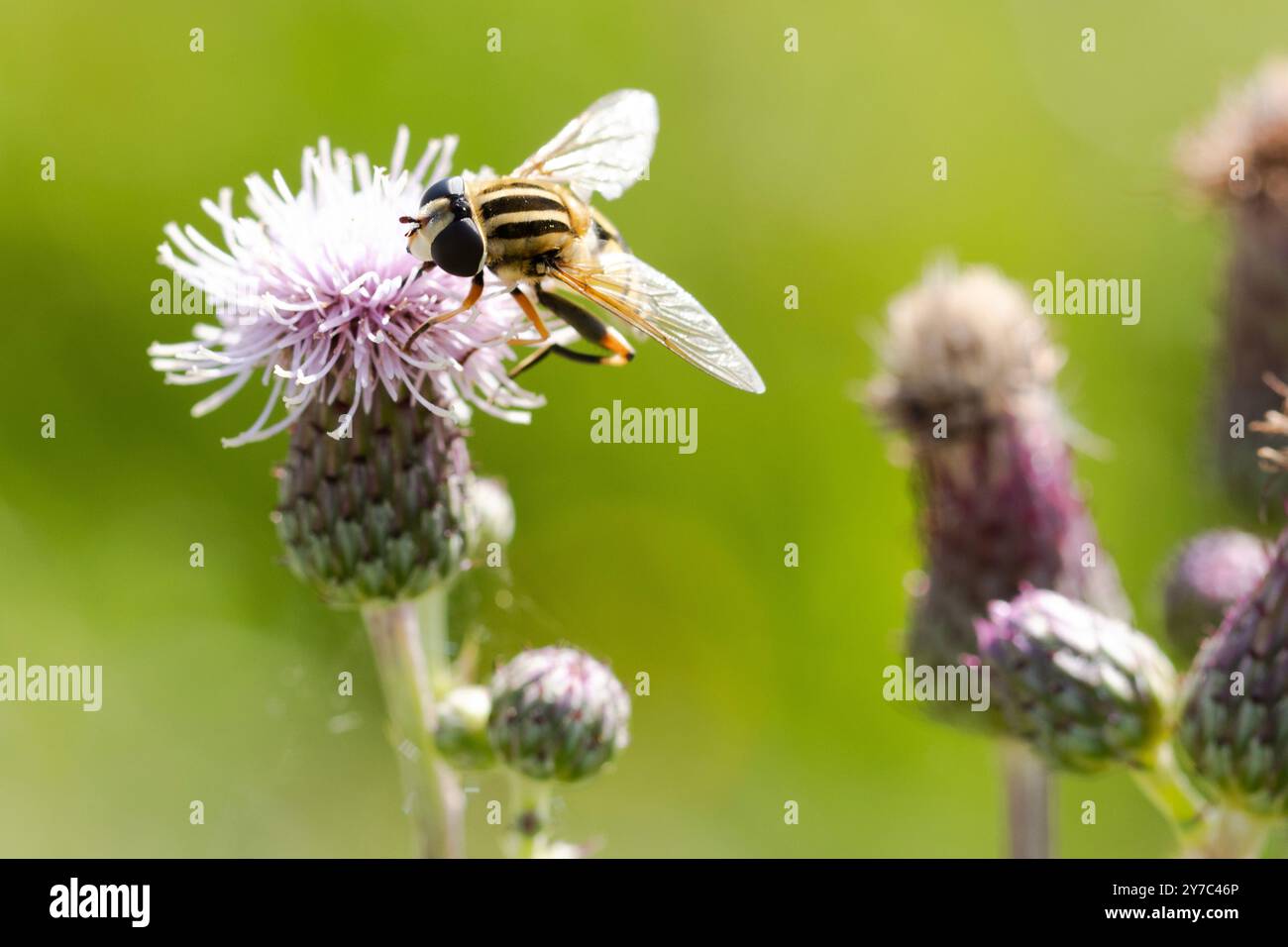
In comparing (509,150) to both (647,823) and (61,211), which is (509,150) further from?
(647,823)

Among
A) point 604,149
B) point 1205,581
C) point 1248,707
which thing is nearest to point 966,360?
point 1205,581

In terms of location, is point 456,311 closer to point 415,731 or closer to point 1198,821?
point 415,731

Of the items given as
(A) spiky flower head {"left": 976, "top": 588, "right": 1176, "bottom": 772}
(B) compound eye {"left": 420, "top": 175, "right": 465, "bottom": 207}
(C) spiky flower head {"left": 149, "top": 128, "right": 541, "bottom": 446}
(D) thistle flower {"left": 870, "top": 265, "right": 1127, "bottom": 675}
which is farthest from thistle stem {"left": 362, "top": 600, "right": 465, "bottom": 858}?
(D) thistle flower {"left": 870, "top": 265, "right": 1127, "bottom": 675}

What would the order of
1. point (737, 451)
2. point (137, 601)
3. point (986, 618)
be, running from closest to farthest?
point (986, 618) < point (137, 601) < point (737, 451)

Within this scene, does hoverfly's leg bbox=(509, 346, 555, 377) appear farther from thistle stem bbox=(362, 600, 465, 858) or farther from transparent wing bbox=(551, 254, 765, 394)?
thistle stem bbox=(362, 600, 465, 858)

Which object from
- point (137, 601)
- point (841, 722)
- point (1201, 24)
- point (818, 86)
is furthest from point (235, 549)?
point (1201, 24)
